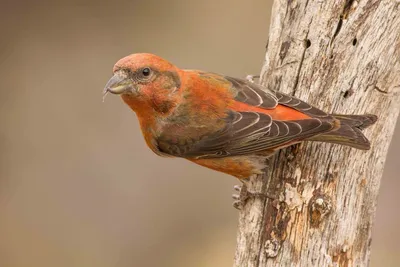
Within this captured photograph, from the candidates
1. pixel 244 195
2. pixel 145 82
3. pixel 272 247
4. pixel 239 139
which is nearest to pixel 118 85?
pixel 145 82

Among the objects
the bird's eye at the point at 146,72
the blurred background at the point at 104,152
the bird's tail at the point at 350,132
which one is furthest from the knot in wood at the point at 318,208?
the blurred background at the point at 104,152

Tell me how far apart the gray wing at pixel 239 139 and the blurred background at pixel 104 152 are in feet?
10.7

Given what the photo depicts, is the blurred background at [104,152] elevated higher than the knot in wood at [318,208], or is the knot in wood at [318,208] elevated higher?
the blurred background at [104,152]

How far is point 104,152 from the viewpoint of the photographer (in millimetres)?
8922

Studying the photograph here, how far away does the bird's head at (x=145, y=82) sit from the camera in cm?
456

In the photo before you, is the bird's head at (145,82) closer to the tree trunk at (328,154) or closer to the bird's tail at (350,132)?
the tree trunk at (328,154)

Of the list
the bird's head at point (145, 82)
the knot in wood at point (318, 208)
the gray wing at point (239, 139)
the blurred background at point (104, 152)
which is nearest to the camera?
the knot in wood at point (318, 208)

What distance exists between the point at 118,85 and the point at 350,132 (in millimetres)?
1489

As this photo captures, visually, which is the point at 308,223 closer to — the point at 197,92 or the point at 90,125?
the point at 197,92

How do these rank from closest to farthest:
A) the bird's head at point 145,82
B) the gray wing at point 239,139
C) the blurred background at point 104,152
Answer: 1. the bird's head at point 145,82
2. the gray wing at point 239,139
3. the blurred background at point 104,152

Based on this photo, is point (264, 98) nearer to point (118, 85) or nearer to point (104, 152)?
point (118, 85)

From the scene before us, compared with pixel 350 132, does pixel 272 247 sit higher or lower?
lower

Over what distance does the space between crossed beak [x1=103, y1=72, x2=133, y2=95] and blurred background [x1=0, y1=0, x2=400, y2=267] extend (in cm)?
386

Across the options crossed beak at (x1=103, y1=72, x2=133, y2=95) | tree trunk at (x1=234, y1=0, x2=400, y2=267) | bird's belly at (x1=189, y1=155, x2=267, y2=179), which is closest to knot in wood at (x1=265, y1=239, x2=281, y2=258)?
tree trunk at (x1=234, y1=0, x2=400, y2=267)
